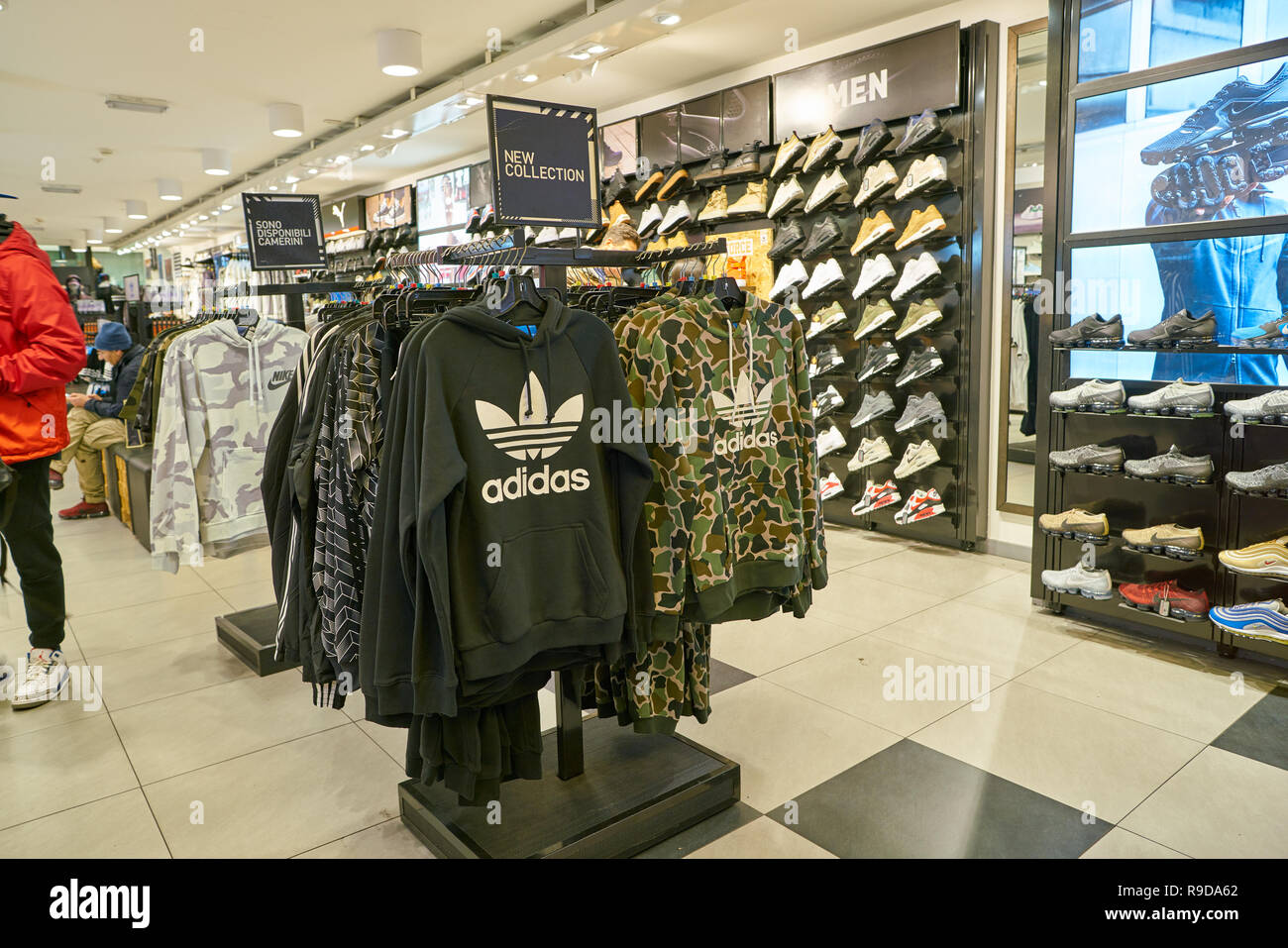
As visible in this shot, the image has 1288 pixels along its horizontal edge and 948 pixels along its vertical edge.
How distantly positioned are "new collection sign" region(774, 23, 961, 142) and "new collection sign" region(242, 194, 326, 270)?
3262mm

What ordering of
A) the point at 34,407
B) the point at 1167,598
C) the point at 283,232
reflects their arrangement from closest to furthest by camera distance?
the point at 34,407, the point at 1167,598, the point at 283,232

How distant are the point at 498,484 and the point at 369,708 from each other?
539 millimetres

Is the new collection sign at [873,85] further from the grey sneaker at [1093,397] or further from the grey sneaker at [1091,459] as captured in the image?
the grey sneaker at [1091,459]

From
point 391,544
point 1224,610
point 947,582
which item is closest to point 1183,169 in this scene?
point 1224,610

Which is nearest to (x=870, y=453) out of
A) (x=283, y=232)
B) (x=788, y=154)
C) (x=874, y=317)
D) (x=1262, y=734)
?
(x=874, y=317)

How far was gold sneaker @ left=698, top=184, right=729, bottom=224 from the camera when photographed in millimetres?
5977

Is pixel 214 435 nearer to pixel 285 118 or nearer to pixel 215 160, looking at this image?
pixel 285 118

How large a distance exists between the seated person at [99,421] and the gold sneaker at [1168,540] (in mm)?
5894

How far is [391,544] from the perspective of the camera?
1.71 m

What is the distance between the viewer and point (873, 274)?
5203mm

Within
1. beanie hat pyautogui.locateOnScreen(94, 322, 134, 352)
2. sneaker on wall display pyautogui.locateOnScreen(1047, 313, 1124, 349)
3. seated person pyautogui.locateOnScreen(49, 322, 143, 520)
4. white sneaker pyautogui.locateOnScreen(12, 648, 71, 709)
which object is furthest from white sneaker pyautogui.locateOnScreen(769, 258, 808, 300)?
beanie hat pyautogui.locateOnScreen(94, 322, 134, 352)

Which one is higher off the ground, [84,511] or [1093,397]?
[1093,397]

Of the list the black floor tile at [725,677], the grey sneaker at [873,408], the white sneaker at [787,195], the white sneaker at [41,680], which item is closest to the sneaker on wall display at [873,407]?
the grey sneaker at [873,408]

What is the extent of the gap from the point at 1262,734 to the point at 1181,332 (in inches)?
59.6
